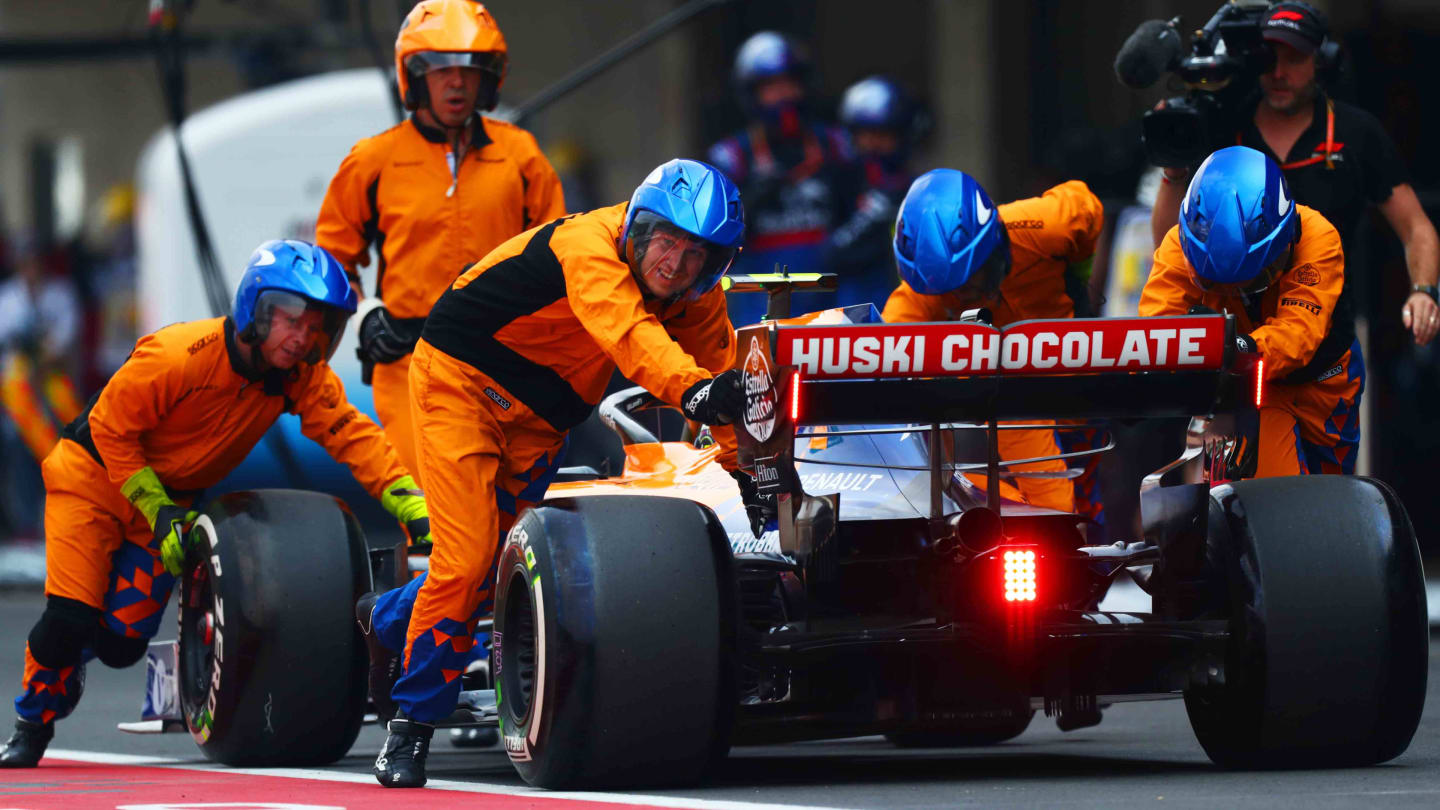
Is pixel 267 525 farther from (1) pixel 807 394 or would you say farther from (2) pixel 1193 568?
(2) pixel 1193 568

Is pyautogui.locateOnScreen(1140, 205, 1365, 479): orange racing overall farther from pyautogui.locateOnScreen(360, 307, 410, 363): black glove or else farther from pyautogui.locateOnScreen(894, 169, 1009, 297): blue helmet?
pyautogui.locateOnScreen(360, 307, 410, 363): black glove

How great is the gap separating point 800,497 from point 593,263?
79cm

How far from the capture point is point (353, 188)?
9398 millimetres

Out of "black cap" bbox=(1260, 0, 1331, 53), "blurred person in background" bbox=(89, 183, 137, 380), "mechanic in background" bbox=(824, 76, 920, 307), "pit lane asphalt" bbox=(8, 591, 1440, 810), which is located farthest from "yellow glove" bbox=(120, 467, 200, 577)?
"blurred person in background" bbox=(89, 183, 137, 380)

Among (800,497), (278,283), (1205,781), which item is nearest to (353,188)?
(278,283)

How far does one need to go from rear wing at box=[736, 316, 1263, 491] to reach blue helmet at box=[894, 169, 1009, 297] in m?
1.21

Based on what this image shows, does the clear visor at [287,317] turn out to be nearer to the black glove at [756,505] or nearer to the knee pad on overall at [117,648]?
the knee pad on overall at [117,648]

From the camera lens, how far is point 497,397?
752 cm

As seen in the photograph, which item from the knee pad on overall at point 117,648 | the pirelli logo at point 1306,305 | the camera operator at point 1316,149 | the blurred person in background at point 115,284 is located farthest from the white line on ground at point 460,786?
the blurred person in background at point 115,284

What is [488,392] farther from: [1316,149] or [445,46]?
[1316,149]

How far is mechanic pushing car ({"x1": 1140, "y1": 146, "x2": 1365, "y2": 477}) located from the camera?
7594 mm

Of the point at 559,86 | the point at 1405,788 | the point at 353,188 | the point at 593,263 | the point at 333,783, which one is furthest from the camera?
the point at 559,86

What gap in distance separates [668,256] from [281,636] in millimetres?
1882

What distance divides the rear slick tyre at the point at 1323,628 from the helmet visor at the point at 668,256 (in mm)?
1489
